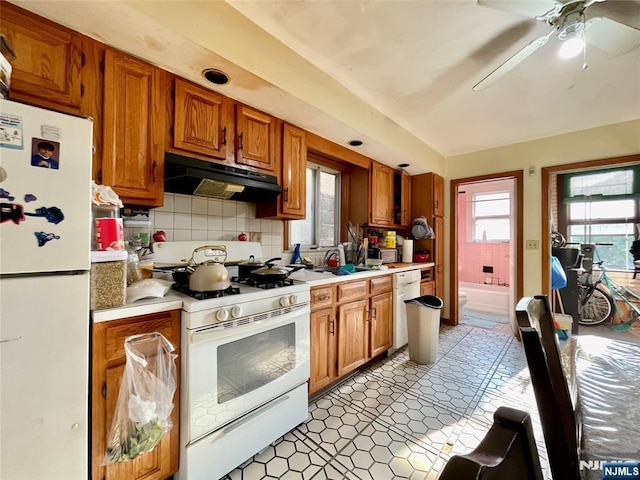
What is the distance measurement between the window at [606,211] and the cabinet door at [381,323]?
358 centimetres

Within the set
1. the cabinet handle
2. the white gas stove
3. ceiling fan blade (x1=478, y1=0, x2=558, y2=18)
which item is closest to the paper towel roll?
the white gas stove

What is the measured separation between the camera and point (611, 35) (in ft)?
4.50

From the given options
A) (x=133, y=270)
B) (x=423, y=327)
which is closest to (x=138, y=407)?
(x=133, y=270)

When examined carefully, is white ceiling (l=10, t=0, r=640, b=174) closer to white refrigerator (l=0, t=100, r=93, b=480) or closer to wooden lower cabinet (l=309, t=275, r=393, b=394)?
white refrigerator (l=0, t=100, r=93, b=480)

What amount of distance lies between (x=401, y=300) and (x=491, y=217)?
4.03 metres

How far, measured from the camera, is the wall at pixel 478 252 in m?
5.27

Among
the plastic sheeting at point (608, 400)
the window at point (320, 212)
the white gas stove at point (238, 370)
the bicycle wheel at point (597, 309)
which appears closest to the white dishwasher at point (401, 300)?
the window at point (320, 212)

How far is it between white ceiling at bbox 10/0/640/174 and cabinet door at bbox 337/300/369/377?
1492 millimetres

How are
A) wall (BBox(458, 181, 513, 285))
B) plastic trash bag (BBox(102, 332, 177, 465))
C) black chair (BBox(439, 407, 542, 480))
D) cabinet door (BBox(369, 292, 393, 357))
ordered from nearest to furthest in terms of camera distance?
1. black chair (BBox(439, 407, 542, 480))
2. plastic trash bag (BBox(102, 332, 177, 465))
3. cabinet door (BBox(369, 292, 393, 357))
4. wall (BBox(458, 181, 513, 285))

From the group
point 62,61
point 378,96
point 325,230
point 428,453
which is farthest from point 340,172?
point 428,453

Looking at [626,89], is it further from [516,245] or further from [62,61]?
[62,61]

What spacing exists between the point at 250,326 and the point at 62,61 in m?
1.49

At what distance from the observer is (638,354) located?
3.46ft

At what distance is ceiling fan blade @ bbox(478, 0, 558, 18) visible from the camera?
1.17 meters
